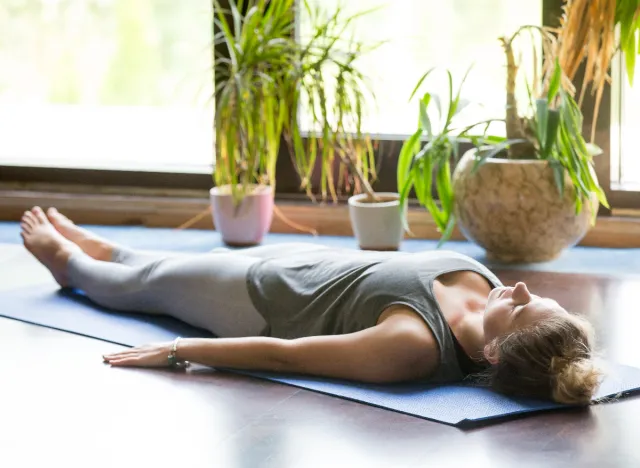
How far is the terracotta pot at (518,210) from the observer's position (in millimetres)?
3457

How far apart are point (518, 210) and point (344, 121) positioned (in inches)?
29.0

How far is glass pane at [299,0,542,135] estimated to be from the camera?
399cm

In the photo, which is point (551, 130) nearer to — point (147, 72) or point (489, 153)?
point (489, 153)

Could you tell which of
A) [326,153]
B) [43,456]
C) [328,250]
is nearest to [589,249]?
[326,153]

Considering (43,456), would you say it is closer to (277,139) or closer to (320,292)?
(320,292)

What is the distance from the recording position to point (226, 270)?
115 inches

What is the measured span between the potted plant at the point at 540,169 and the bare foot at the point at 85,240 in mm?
1068

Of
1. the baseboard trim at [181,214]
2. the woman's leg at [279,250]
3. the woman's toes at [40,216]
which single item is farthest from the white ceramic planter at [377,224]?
the woman's toes at [40,216]

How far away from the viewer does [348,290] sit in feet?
8.86

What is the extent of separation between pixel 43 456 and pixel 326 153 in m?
1.88

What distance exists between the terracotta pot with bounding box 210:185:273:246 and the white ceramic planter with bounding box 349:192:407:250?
0.35 metres

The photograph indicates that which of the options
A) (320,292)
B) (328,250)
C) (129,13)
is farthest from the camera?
(129,13)

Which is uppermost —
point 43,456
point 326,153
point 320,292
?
point 326,153

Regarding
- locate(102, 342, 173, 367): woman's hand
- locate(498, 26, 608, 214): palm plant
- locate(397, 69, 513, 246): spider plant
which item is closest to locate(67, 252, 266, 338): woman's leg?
locate(102, 342, 173, 367): woman's hand
